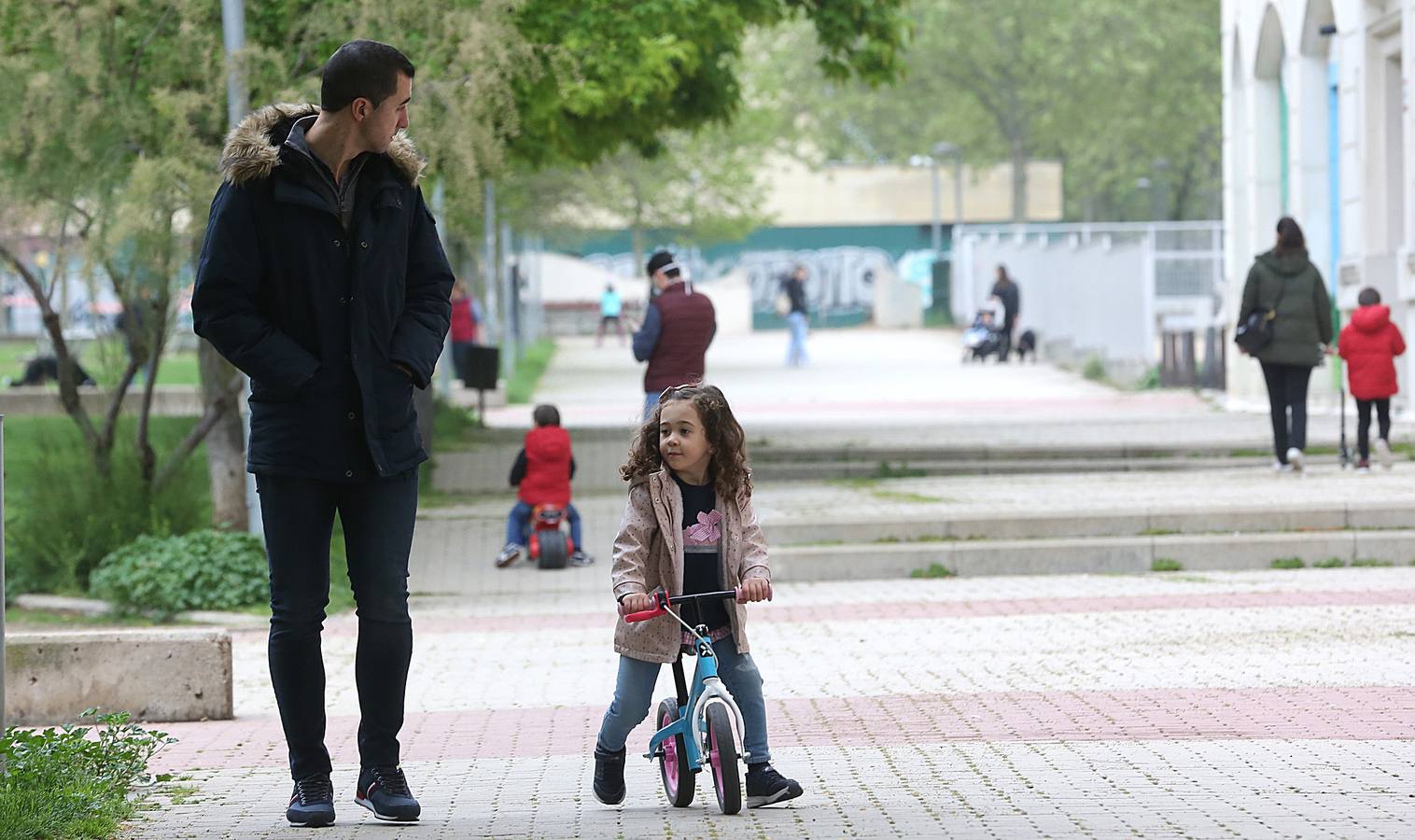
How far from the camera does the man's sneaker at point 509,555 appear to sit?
13.6m

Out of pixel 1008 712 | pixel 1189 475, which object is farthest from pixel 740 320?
pixel 1008 712

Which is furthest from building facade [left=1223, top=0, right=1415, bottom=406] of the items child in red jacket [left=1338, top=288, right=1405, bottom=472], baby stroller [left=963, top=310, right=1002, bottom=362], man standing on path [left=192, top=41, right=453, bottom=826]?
man standing on path [left=192, top=41, right=453, bottom=826]

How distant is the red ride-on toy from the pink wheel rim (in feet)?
25.3

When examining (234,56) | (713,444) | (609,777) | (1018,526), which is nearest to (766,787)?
(609,777)

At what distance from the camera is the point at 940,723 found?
7207mm

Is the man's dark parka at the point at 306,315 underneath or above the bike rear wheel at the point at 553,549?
above

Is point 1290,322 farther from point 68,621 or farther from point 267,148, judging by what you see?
point 267,148

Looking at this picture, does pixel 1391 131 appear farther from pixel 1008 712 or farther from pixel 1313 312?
pixel 1008 712

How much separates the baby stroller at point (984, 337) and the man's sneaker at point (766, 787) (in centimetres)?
3392

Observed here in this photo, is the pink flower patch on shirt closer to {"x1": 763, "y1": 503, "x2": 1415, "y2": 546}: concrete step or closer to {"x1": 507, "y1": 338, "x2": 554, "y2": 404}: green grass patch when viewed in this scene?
{"x1": 763, "y1": 503, "x2": 1415, "y2": 546}: concrete step

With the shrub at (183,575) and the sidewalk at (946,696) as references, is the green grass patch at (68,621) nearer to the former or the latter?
the shrub at (183,575)

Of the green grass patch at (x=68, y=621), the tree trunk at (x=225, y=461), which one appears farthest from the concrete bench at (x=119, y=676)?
the tree trunk at (x=225, y=461)

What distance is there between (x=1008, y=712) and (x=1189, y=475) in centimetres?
955

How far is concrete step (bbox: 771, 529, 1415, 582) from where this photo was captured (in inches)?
483
